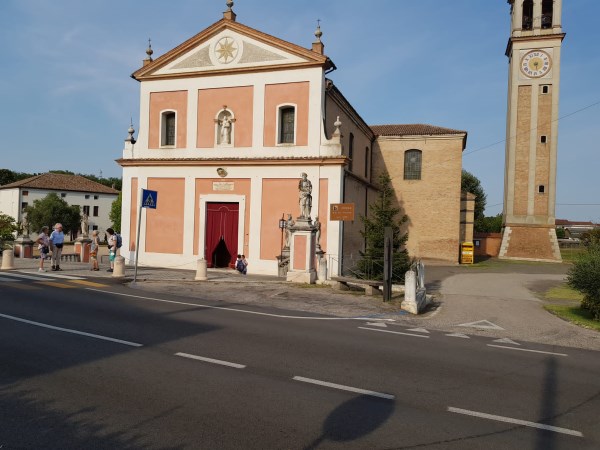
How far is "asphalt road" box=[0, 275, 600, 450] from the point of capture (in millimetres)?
4152

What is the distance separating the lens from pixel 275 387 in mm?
5398

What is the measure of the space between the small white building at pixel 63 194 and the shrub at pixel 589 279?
65517mm

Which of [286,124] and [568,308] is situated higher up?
[286,124]

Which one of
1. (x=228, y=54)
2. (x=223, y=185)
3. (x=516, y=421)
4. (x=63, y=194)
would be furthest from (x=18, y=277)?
(x=63, y=194)

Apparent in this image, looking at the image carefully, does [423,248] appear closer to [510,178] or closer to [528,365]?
[510,178]

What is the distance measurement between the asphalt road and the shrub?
4247 millimetres

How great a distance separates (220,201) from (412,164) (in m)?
16.5

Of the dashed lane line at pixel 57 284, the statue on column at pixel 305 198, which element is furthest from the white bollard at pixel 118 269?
the statue on column at pixel 305 198

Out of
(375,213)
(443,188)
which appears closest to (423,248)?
(443,188)

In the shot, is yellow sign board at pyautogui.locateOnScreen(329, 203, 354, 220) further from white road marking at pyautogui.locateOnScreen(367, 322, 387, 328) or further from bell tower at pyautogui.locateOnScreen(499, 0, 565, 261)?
bell tower at pyautogui.locateOnScreen(499, 0, 565, 261)

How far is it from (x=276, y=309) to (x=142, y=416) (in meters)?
7.21

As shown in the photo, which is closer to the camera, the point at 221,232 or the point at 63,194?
the point at 221,232

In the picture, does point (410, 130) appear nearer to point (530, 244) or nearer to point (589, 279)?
point (530, 244)

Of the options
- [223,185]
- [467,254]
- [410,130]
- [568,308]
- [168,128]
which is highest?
[410,130]
